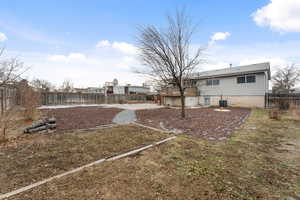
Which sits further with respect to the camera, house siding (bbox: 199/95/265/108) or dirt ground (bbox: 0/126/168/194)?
house siding (bbox: 199/95/265/108)

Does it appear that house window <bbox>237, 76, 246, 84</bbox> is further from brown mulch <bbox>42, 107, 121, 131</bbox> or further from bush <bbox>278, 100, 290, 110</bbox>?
brown mulch <bbox>42, 107, 121, 131</bbox>

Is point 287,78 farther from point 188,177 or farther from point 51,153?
point 51,153

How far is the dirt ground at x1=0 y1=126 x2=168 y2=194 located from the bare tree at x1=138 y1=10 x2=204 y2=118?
18.0 ft

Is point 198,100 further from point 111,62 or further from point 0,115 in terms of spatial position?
point 0,115

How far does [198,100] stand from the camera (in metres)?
20.4

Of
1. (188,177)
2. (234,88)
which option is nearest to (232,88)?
(234,88)

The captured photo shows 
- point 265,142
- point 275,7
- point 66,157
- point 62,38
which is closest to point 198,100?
point 275,7

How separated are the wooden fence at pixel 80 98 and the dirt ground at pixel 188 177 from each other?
21.8 m

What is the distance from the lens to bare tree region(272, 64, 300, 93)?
66.4 feet

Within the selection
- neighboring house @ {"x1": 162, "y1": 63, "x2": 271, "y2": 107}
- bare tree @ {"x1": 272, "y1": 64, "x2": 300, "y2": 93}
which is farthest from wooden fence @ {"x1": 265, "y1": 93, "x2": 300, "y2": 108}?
bare tree @ {"x1": 272, "y1": 64, "x2": 300, "y2": 93}

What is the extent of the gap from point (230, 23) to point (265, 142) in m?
10.1

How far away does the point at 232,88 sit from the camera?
683 inches

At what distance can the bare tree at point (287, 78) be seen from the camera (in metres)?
20.2

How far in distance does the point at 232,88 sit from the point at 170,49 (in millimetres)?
12611
